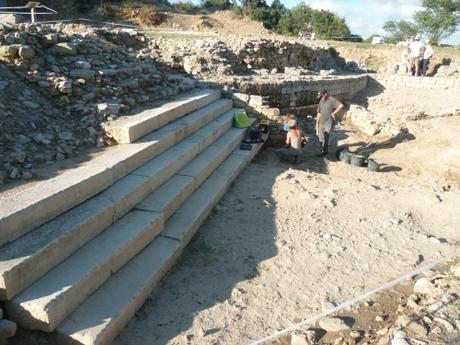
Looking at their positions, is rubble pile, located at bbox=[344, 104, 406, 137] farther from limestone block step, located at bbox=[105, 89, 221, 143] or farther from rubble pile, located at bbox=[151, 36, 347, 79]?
limestone block step, located at bbox=[105, 89, 221, 143]

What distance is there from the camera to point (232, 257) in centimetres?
468

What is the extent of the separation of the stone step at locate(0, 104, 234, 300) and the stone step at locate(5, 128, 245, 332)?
0.07 m

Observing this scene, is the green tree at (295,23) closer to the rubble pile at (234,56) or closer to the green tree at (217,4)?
the green tree at (217,4)

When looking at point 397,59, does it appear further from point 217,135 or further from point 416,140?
point 217,135

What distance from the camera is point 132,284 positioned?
12.0ft

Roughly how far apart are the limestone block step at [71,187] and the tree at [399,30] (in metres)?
36.2

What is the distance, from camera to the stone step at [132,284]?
2.99 m

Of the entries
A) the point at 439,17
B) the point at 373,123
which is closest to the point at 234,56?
the point at 373,123

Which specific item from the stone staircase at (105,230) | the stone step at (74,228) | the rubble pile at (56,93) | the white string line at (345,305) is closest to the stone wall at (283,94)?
the rubble pile at (56,93)

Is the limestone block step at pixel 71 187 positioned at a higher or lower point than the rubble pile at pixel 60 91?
lower

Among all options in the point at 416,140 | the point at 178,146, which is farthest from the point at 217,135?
the point at 416,140

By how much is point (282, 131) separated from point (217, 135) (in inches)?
96.4

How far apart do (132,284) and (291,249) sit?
2066 mm

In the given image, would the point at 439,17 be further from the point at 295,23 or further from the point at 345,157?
the point at 345,157
